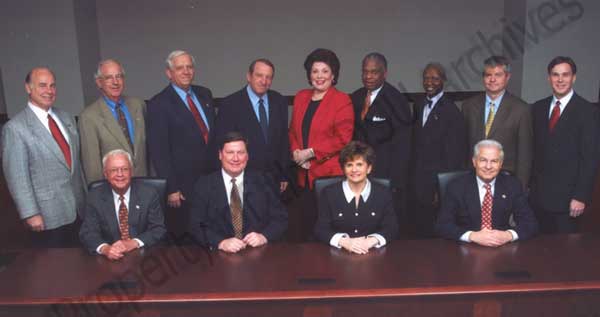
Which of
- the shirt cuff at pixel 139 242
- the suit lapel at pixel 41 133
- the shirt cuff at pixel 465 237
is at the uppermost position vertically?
the suit lapel at pixel 41 133

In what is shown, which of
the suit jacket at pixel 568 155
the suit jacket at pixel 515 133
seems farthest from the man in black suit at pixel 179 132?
the suit jacket at pixel 568 155

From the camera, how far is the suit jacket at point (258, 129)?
11.5 ft

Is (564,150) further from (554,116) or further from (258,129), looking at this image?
(258,129)

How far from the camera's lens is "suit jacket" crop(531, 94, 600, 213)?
123 inches

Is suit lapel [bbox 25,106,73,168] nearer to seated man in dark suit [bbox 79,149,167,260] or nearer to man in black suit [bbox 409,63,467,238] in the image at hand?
seated man in dark suit [bbox 79,149,167,260]

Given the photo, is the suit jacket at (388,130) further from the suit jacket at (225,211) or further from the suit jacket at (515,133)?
the suit jacket at (225,211)

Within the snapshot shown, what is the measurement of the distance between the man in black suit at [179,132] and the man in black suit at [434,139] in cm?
148

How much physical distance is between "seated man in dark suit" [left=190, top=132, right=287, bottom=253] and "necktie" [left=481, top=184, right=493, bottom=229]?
3.49ft

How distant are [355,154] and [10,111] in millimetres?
6066

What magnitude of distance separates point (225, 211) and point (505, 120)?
188 centimetres

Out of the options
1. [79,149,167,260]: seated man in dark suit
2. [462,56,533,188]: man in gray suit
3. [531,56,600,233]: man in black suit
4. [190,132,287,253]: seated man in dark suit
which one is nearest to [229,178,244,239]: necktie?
[190,132,287,253]: seated man in dark suit

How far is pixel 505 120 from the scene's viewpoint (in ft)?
10.9

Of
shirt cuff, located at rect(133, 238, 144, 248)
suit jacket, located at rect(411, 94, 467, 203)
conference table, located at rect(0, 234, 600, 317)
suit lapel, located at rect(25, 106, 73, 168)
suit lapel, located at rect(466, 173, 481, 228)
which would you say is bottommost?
conference table, located at rect(0, 234, 600, 317)

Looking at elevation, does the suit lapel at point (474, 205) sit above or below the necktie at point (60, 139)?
below
